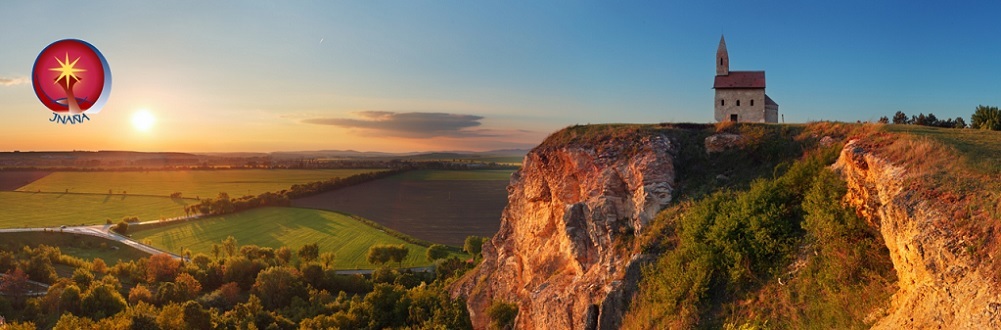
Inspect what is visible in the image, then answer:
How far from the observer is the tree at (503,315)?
1101 inches

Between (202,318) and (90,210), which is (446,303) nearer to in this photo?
(202,318)

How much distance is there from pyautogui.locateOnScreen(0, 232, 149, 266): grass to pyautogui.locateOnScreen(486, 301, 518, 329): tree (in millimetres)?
78809

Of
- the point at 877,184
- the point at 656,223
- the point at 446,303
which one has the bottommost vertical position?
the point at 446,303

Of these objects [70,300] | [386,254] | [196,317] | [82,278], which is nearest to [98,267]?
[82,278]

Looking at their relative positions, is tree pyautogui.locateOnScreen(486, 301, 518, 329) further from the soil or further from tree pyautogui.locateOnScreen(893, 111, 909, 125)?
the soil

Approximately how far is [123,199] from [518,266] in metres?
126

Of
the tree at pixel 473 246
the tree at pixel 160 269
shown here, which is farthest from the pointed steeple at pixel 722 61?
the tree at pixel 160 269

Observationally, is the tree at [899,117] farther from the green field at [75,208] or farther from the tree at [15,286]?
the green field at [75,208]

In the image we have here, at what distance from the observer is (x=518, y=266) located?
107 feet

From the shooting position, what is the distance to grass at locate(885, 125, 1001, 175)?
1545 cm

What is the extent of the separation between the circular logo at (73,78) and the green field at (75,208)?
305 ft

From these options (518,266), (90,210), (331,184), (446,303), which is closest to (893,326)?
(518,266)

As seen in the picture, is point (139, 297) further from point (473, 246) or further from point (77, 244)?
point (77, 244)

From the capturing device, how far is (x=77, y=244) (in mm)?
89312
